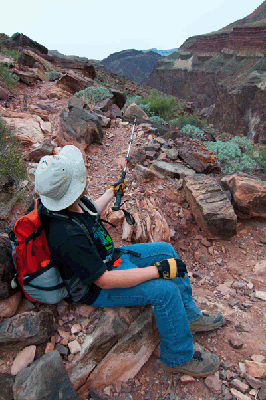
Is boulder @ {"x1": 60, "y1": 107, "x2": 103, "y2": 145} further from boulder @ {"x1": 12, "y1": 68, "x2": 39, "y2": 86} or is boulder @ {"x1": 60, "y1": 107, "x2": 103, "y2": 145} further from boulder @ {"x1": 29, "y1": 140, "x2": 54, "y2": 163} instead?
boulder @ {"x1": 12, "y1": 68, "x2": 39, "y2": 86}

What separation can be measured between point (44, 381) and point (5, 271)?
2.66ft

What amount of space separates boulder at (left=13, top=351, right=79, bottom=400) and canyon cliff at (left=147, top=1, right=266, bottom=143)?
28.5 metres

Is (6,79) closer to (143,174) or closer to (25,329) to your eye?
(143,174)

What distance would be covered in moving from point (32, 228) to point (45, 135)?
5.07m

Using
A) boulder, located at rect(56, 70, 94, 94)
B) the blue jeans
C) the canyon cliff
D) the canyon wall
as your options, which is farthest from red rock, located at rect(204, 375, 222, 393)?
the canyon cliff

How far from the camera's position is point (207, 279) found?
3.73m

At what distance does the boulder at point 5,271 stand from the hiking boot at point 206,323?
65.4 inches

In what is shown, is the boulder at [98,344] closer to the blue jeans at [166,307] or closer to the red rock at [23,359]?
the blue jeans at [166,307]

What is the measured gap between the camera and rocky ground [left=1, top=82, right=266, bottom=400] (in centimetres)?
214

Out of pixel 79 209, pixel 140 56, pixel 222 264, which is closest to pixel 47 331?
pixel 79 209

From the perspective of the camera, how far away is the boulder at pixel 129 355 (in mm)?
2062

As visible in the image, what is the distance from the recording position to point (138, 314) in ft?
7.53

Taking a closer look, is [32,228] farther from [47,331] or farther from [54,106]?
[54,106]

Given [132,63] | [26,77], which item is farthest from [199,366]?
[132,63]
